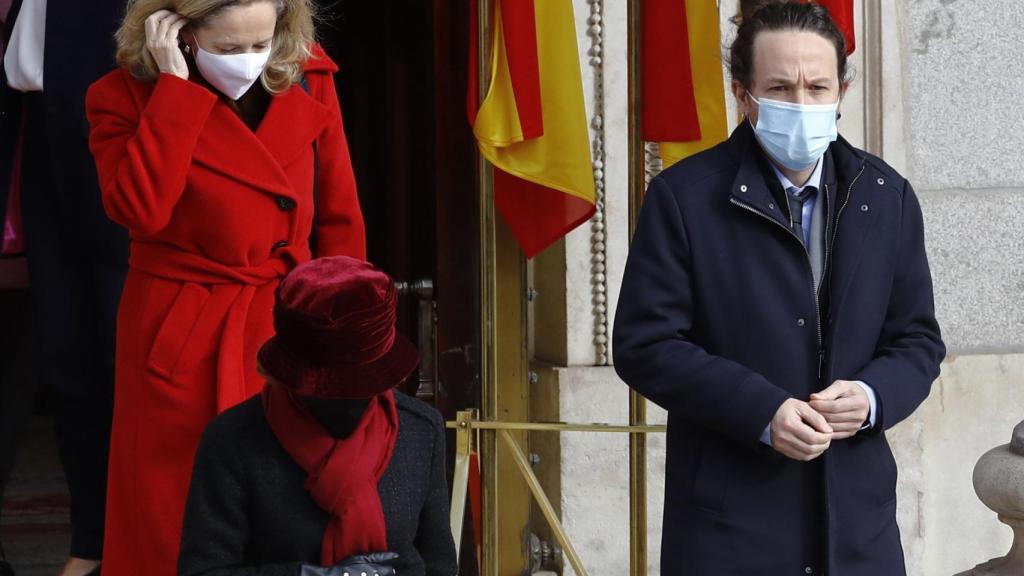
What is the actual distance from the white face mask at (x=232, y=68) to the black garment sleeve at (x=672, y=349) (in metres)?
0.80

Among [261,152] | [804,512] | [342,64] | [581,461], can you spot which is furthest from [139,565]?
[342,64]

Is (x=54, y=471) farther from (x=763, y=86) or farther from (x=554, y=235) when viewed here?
(x=763, y=86)

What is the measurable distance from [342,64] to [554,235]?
2.04 metres

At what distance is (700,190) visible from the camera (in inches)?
122

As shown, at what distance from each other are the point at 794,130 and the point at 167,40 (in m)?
1.20

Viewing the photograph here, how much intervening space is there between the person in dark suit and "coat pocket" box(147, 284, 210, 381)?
70 centimetres

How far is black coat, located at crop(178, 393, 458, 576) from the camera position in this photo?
2.57 metres

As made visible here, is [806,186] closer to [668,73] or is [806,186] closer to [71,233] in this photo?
[668,73]

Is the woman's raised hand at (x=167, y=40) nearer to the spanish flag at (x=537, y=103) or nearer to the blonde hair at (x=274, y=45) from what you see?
the blonde hair at (x=274, y=45)

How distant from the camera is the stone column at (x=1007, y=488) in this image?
3.90 metres

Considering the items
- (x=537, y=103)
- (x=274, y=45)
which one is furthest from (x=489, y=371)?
(x=274, y=45)

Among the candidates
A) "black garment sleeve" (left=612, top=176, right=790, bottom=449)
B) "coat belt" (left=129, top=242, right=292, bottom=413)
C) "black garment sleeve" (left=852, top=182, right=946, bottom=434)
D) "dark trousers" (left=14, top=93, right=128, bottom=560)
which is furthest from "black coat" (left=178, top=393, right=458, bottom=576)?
"dark trousers" (left=14, top=93, right=128, bottom=560)

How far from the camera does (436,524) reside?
274 centimetres

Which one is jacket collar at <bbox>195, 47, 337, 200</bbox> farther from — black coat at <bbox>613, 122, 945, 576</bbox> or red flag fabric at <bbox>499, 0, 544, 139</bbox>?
red flag fabric at <bbox>499, 0, 544, 139</bbox>
